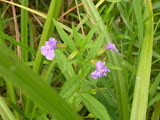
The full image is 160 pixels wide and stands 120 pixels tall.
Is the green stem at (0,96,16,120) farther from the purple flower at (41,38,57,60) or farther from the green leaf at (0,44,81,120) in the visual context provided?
the green leaf at (0,44,81,120)

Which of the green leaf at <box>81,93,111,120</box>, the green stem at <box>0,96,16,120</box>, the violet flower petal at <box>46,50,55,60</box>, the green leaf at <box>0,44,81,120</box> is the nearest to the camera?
the green leaf at <box>0,44,81,120</box>

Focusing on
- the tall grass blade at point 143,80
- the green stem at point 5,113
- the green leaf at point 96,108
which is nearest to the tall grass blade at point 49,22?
the green stem at point 5,113

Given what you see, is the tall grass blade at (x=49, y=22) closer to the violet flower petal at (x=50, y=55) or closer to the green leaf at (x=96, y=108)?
the violet flower petal at (x=50, y=55)

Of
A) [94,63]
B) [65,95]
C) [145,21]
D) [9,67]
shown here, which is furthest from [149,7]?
[9,67]

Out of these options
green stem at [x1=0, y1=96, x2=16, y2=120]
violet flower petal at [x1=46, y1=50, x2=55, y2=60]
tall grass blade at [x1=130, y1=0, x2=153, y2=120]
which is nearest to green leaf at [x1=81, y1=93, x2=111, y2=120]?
tall grass blade at [x1=130, y1=0, x2=153, y2=120]

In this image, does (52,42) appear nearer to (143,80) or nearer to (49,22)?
(49,22)

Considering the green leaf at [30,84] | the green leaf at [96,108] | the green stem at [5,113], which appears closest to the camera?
the green leaf at [30,84]

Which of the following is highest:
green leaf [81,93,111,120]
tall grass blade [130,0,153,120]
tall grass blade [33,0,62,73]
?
tall grass blade [33,0,62,73]

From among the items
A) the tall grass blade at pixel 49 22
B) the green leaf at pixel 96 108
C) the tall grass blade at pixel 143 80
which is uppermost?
the tall grass blade at pixel 49 22

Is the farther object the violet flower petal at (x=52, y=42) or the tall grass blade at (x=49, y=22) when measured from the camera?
the tall grass blade at (x=49, y=22)

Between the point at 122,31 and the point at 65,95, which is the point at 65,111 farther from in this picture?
the point at 122,31

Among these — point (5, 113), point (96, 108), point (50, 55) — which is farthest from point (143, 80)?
point (5, 113)
